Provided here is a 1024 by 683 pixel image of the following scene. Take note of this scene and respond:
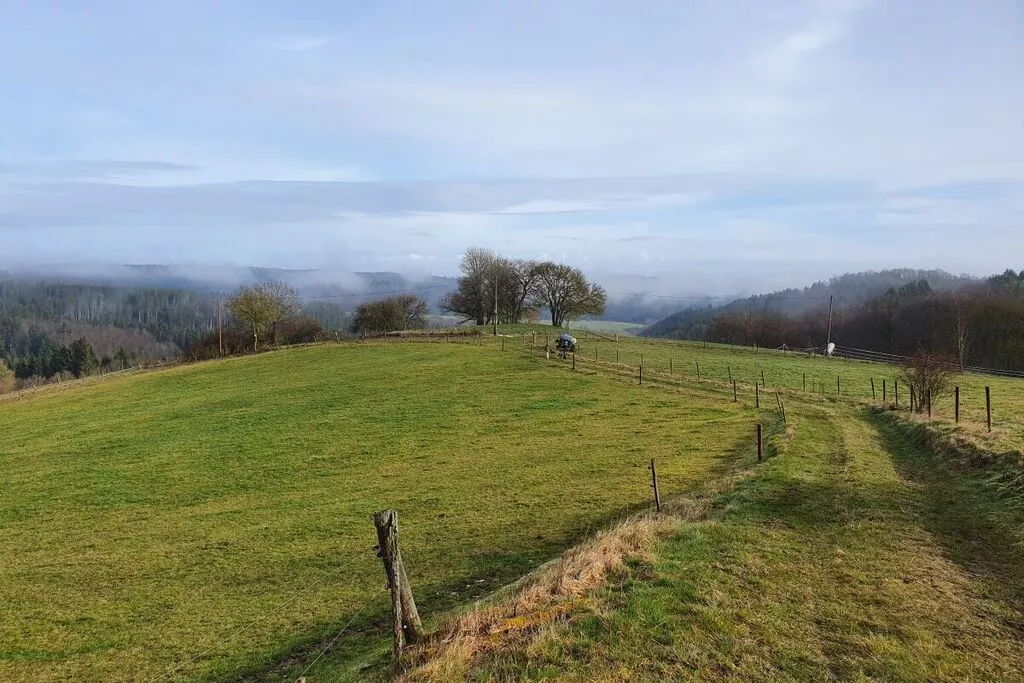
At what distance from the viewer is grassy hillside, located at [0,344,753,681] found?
12.5 metres

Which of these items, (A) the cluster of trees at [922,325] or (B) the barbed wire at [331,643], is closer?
(B) the barbed wire at [331,643]

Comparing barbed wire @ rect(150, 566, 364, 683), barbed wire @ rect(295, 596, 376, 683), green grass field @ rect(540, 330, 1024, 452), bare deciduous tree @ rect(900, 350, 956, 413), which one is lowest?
barbed wire @ rect(150, 566, 364, 683)

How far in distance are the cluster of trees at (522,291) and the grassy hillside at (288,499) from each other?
5439 cm

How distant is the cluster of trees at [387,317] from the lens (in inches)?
4417

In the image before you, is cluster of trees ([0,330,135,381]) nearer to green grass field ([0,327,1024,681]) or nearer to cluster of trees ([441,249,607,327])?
cluster of trees ([441,249,607,327])

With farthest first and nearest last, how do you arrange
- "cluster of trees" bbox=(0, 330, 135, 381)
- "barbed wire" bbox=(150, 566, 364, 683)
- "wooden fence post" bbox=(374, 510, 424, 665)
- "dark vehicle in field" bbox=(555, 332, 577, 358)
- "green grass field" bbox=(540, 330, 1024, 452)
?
1. "cluster of trees" bbox=(0, 330, 135, 381)
2. "dark vehicle in field" bbox=(555, 332, 577, 358)
3. "green grass field" bbox=(540, 330, 1024, 452)
4. "barbed wire" bbox=(150, 566, 364, 683)
5. "wooden fence post" bbox=(374, 510, 424, 665)

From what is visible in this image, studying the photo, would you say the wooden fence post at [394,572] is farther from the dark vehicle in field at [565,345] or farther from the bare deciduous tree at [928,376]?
the dark vehicle in field at [565,345]

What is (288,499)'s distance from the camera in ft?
73.7

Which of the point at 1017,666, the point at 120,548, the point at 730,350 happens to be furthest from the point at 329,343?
the point at 1017,666

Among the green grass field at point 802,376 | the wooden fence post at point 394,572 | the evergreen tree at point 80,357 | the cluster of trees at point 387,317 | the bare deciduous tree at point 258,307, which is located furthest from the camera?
the evergreen tree at point 80,357

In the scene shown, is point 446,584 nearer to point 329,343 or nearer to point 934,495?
point 934,495

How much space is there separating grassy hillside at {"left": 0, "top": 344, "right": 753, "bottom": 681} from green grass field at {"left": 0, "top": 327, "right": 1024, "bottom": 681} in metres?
0.12

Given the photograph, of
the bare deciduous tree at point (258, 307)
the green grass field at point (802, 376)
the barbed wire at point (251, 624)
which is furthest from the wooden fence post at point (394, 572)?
the bare deciduous tree at point (258, 307)

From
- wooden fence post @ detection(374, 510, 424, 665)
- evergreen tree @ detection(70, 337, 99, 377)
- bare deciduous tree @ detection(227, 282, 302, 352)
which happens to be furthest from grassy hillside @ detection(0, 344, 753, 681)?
evergreen tree @ detection(70, 337, 99, 377)
